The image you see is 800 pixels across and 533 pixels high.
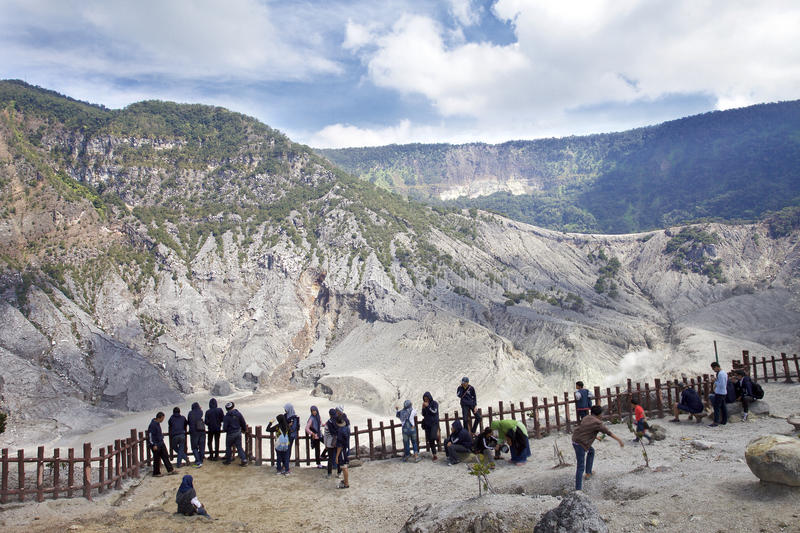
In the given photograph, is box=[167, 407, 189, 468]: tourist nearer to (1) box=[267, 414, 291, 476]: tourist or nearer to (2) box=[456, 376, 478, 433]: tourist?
(1) box=[267, 414, 291, 476]: tourist

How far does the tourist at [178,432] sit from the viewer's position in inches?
517

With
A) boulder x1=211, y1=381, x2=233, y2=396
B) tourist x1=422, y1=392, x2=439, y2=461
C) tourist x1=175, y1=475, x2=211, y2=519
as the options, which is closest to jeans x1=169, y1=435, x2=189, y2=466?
tourist x1=175, y1=475, x2=211, y2=519

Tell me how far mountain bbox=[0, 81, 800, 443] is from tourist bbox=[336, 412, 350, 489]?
25.6 m

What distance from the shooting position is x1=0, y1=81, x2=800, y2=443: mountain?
4025cm

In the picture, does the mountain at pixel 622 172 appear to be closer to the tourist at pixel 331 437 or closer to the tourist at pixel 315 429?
the tourist at pixel 315 429

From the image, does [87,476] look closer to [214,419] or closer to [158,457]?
[158,457]

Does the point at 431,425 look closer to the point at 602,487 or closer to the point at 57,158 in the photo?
the point at 602,487


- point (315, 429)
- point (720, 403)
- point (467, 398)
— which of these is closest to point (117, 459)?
point (315, 429)

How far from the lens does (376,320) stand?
51.6 m

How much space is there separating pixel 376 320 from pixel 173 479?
3914 cm

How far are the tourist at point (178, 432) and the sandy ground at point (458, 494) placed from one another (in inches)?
21.5

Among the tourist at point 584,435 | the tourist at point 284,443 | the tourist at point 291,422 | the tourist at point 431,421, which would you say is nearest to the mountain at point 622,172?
the tourist at point 431,421

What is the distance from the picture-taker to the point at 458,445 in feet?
Answer: 41.9

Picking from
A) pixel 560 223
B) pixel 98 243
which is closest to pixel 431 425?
pixel 98 243
